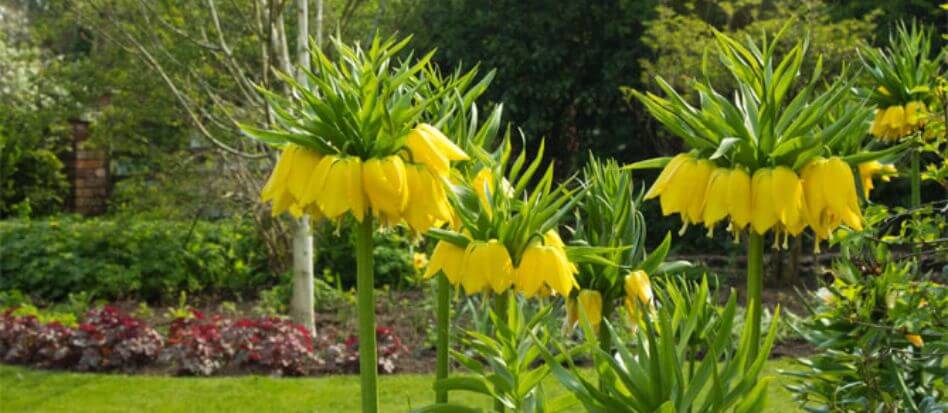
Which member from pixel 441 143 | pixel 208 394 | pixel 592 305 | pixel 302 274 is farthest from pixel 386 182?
pixel 302 274

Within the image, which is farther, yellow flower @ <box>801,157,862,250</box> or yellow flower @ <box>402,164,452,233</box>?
yellow flower @ <box>801,157,862,250</box>

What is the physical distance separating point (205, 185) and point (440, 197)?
865 centimetres

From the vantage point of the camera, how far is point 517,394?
148cm

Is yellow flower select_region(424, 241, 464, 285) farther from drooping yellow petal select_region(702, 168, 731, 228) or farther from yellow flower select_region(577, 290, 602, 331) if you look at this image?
drooping yellow petal select_region(702, 168, 731, 228)

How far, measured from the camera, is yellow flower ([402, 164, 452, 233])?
1.61 metres

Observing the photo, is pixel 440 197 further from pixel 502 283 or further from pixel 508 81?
pixel 508 81

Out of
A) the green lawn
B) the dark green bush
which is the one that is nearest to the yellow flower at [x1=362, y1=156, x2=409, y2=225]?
the green lawn

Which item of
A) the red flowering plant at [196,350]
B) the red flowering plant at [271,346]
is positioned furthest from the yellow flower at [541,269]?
the red flowering plant at [196,350]

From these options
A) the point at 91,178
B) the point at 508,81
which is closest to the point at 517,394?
the point at 508,81

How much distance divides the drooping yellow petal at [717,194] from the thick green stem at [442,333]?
1.50 feet

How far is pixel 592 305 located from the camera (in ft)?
6.15

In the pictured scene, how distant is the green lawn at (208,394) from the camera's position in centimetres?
580

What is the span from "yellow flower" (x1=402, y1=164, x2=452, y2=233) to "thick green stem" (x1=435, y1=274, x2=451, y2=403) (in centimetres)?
18

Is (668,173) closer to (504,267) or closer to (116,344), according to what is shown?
(504,267)
